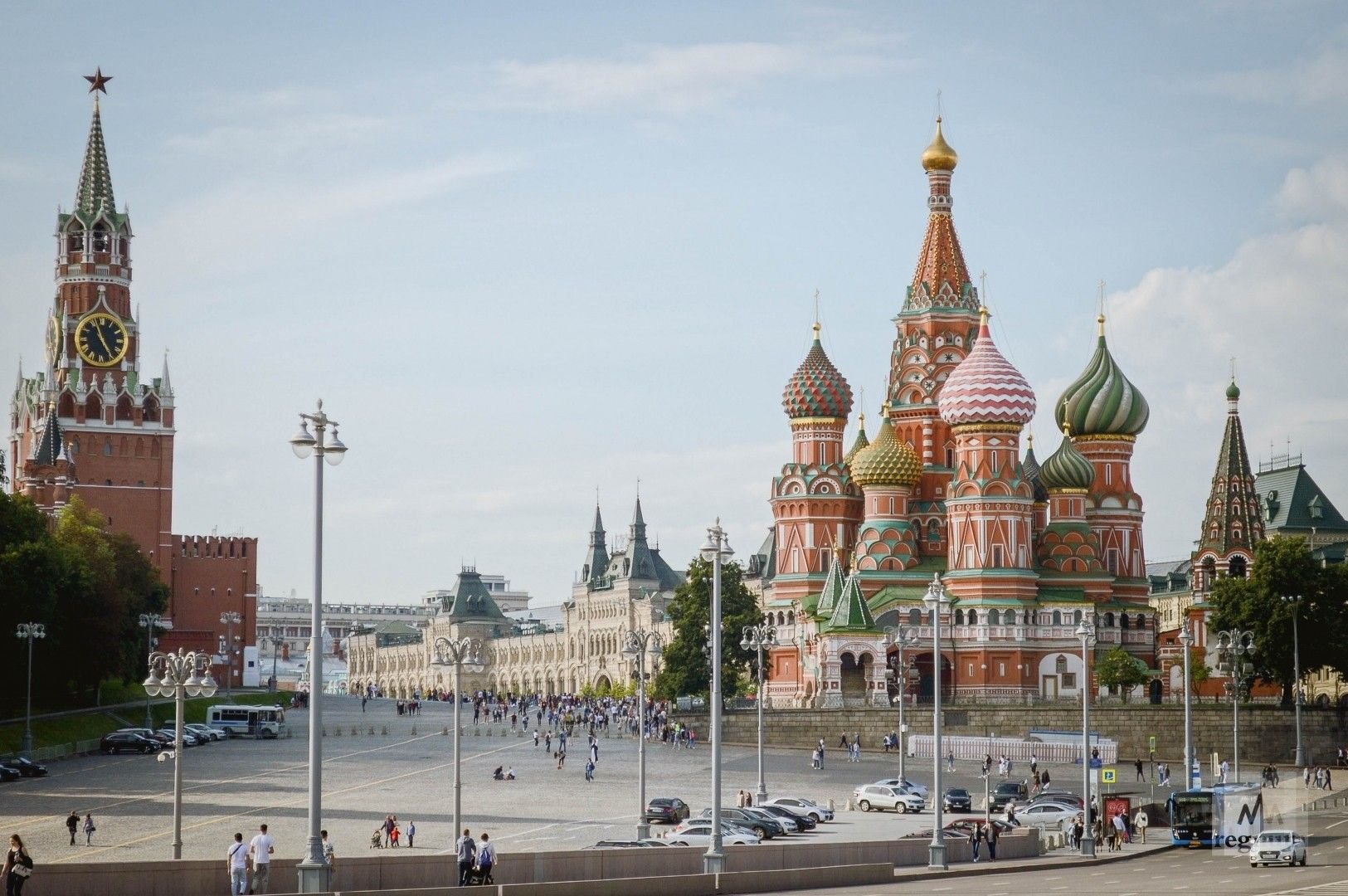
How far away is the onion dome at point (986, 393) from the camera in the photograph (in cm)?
10025

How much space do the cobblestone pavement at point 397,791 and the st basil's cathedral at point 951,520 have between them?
11702 mm

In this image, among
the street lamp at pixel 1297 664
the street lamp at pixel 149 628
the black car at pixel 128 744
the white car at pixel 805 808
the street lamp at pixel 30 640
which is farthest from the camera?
the street lamp at pixel 149 628

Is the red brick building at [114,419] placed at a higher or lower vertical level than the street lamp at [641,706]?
higher

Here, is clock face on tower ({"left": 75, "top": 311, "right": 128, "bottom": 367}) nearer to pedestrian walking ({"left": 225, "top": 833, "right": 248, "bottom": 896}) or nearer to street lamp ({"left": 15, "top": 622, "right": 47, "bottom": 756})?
street lamp ({"left": 15, "top": 622, "right": 47, "bottom": 756})

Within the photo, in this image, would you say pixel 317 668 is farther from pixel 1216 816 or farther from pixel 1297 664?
pixel 1297 664

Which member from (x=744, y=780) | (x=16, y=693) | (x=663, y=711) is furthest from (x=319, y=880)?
(x=663, y=711)

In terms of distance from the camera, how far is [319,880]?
29.8 metres

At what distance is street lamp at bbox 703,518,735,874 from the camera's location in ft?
125

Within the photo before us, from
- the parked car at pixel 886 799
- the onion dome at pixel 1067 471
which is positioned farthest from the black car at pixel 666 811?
the onion dome at pixel 1067 471

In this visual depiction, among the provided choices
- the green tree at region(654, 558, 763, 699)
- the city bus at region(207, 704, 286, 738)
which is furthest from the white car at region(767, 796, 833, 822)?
the green tree at region(654, 558, 763, 699)

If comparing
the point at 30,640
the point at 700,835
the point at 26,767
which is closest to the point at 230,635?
the point at 30,640

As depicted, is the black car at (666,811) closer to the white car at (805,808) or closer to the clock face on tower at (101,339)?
the white car at (805,808)

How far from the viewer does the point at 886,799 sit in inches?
2532

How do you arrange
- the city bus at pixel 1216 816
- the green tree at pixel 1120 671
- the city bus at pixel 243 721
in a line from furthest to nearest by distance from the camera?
the green tree at pixel 1120 671, the city bus at pixel 243 721, the city bus at pixel 1216 816
